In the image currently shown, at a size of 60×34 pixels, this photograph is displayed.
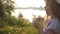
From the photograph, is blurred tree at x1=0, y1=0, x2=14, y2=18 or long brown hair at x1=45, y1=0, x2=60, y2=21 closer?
→ long brown hair at x1=45, y1=0, x2=60, y2=21

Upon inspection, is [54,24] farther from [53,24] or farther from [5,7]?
[5,7]

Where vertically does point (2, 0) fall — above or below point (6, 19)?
above

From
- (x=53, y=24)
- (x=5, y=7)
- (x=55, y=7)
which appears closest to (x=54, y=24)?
(x=53, y=24)

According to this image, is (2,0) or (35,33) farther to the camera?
(2,0)

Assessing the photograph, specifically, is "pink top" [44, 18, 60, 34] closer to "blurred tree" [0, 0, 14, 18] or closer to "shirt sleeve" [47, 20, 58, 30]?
"shirt sleeve" [47, 20, 58, 30]

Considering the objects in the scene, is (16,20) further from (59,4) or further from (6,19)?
(59,4)

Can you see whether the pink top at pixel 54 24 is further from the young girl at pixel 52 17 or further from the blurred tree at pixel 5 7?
the blurred tree at pixel 5 7

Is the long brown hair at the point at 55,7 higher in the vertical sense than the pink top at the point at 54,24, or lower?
higher

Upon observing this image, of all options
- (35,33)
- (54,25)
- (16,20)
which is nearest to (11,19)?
(16,20)

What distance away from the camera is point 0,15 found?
8.74 metres

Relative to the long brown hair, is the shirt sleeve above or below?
below

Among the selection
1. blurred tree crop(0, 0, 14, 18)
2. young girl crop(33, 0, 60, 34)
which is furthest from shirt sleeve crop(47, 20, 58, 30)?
blurred tree crop(0, 0, 14, 18)

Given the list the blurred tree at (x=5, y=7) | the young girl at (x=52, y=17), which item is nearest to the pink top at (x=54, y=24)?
the young girl at (x=52, y=17)

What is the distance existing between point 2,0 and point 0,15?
570 millimetres
